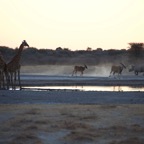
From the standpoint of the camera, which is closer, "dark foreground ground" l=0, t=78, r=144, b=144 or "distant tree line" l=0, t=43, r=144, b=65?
"dark foreground ground" l=0, t=78, r=144, b=144

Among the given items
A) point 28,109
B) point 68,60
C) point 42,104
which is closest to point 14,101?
point 42,104

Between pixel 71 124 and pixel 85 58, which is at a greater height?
pixel 85 58

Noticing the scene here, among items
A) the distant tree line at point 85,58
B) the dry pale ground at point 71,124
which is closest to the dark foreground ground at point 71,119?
the dry pale ground at point 71,124

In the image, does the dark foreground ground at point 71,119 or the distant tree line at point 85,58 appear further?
the distant tree line at point 85,58

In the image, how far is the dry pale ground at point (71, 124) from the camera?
391 inches

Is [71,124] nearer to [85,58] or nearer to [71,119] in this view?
[71,119]

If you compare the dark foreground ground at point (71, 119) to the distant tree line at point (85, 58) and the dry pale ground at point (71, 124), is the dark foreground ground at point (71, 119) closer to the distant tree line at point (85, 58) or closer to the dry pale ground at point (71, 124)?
the dry pale ground at point (71, 124)

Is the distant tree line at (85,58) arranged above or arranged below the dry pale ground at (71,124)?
above

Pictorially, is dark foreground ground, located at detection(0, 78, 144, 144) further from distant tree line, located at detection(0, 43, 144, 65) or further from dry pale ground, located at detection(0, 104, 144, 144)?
distant tree line, located at detection(0, 43, 144, 65)

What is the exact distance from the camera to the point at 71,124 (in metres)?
11.6

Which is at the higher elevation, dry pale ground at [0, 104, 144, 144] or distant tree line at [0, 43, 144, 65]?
distant tree line at [0, 43, 144, 65]

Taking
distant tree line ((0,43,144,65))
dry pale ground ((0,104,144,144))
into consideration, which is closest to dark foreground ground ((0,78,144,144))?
dry pale ground ((0,104,144,144))

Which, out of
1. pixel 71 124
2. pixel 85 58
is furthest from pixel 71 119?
pixel 85 58

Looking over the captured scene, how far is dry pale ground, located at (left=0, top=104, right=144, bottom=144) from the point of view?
391 inches
